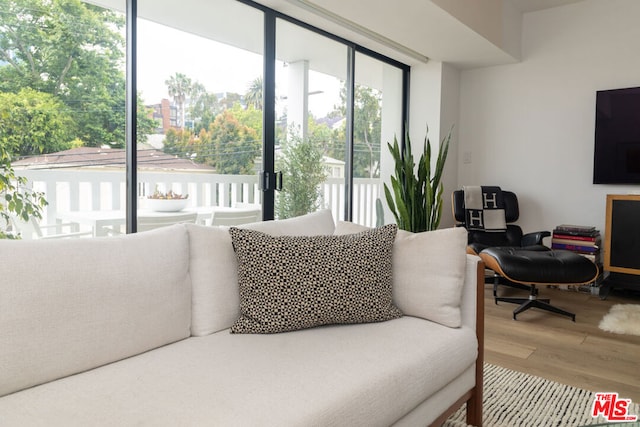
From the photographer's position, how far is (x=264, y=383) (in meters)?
1.20

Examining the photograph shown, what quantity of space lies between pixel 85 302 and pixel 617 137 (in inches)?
176

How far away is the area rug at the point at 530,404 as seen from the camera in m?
1.84

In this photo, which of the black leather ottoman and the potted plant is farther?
the black leather ottoman

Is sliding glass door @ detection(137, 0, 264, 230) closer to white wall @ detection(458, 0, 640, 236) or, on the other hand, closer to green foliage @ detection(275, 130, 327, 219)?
green foliage @ detection(275, 130, 327, 219)

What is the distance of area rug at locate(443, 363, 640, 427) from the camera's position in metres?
1.84

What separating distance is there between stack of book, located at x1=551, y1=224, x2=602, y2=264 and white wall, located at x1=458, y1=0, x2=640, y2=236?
0.99 ft

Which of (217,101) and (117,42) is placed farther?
(217,101)

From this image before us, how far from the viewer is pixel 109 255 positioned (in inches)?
54.1

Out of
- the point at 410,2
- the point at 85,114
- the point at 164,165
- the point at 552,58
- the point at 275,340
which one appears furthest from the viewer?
the point at 552,58

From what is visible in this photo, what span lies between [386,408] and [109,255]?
0.92m

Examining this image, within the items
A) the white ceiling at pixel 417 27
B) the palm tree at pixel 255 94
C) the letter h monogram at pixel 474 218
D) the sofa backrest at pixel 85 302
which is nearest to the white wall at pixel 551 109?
the white ceiling at pixel 417 27

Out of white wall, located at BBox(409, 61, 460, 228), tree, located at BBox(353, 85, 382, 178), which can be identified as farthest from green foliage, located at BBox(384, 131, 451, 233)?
white wall, located at BBox(409, 61, 460, 228)

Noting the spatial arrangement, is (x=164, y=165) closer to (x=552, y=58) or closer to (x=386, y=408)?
(x=386, y=408)

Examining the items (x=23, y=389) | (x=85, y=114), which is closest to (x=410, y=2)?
(x=85, y=114)
